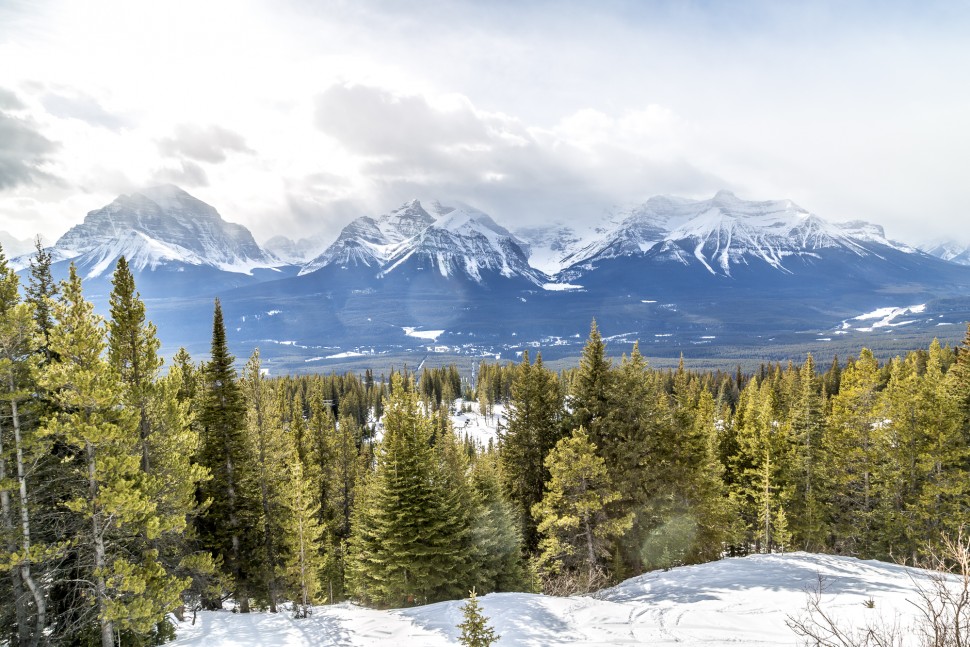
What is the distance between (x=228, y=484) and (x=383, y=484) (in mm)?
7616

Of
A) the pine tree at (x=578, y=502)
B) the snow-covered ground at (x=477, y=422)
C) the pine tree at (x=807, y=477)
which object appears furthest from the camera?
the snow-covered ground at (x=477, y=422)

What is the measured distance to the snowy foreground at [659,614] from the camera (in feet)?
39.7

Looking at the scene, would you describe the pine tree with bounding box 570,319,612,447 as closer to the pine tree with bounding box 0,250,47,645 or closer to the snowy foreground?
the snowy foreground

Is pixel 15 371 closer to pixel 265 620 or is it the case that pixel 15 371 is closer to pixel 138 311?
pixel 138 311

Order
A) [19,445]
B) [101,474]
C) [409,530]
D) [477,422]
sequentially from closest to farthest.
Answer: [19,445] < [101,474] < [409,530] < [477,422]

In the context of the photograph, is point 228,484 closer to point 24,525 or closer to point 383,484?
point 383,484

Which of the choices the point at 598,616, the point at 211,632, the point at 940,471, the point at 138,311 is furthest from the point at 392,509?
the point at 940,471

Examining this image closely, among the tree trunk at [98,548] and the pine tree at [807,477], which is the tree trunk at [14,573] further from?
the pine tree at [807,477]

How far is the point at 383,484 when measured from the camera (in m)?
23.4

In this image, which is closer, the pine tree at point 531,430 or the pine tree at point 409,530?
the pine tree at point 409,530

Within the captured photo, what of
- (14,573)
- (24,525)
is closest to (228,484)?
(14,573)

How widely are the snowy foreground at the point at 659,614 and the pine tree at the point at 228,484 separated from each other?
4.22 m

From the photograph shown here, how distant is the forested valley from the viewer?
13.8 meters

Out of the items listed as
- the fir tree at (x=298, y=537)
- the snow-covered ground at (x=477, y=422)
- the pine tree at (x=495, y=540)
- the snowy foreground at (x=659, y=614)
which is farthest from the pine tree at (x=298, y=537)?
the snow-covered ground at (x=477, y=422)
